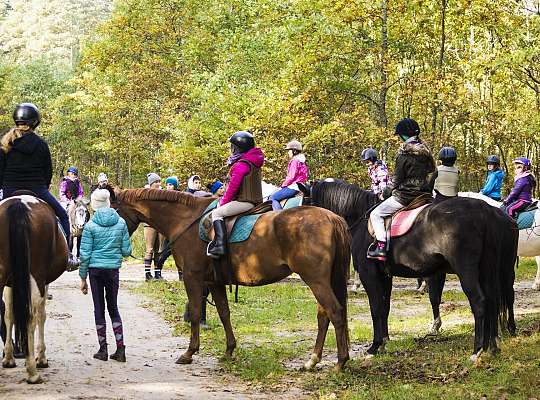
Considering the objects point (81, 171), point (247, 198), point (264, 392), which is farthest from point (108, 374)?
point (81, 171)

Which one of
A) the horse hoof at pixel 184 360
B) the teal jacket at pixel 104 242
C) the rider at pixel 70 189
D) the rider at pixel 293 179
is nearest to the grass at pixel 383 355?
the horse hoof at pixel 184 360

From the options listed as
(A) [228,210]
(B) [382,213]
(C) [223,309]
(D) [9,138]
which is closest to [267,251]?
(A) [228,210]

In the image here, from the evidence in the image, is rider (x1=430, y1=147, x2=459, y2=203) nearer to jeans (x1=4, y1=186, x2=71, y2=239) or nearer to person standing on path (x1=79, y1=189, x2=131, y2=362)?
person standing on path (x1=79, y1=189, x2=131, y2=362)

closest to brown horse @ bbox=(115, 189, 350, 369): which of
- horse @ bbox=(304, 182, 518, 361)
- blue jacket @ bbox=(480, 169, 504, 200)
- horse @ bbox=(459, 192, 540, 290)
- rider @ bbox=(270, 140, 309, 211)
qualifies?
horse @ bbox=(304, 182, 518, 361)

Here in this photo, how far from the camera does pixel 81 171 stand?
58.1m

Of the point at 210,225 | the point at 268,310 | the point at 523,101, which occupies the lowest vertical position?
the point at 268,310

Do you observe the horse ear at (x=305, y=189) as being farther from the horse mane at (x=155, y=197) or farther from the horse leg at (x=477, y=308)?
the horse leg at (x=477, y=308)

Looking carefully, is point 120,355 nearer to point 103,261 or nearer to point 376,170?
point 103,261

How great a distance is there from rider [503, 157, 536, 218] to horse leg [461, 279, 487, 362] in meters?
6.49

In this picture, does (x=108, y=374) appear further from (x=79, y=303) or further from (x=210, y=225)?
(x=79, y=303)

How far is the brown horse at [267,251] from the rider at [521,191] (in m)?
7.27

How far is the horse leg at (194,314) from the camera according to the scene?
9.00m

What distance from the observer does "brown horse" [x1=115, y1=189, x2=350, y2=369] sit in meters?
8.48

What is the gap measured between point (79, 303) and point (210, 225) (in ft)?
20.0
